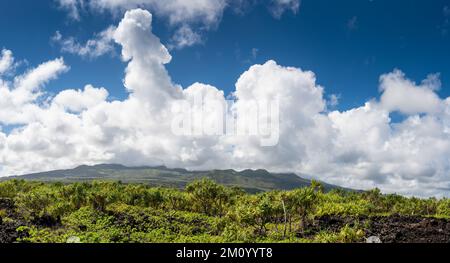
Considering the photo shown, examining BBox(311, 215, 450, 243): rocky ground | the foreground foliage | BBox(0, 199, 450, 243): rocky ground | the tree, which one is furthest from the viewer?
the tree

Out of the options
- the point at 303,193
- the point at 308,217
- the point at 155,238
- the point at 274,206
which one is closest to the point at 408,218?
the point at 308,217

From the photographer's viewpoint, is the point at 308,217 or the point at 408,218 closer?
the point at 408,218

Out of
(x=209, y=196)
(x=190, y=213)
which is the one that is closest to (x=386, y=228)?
(x=209, y=196)

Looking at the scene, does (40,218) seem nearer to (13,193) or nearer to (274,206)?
(274,206)

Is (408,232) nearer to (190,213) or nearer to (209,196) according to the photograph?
(209,196)

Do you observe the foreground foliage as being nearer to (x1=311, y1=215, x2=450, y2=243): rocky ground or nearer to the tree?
the tree

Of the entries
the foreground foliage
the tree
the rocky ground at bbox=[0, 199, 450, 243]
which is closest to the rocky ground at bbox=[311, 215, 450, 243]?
the rocky ground at bbox=[0, 199, 450, 243]

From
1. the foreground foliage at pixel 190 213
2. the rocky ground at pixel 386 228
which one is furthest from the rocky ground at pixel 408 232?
the foreground foliage at pixel 190 213

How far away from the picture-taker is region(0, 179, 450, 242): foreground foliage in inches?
1556

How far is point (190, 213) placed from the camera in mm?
74688

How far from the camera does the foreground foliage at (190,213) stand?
39531mm
